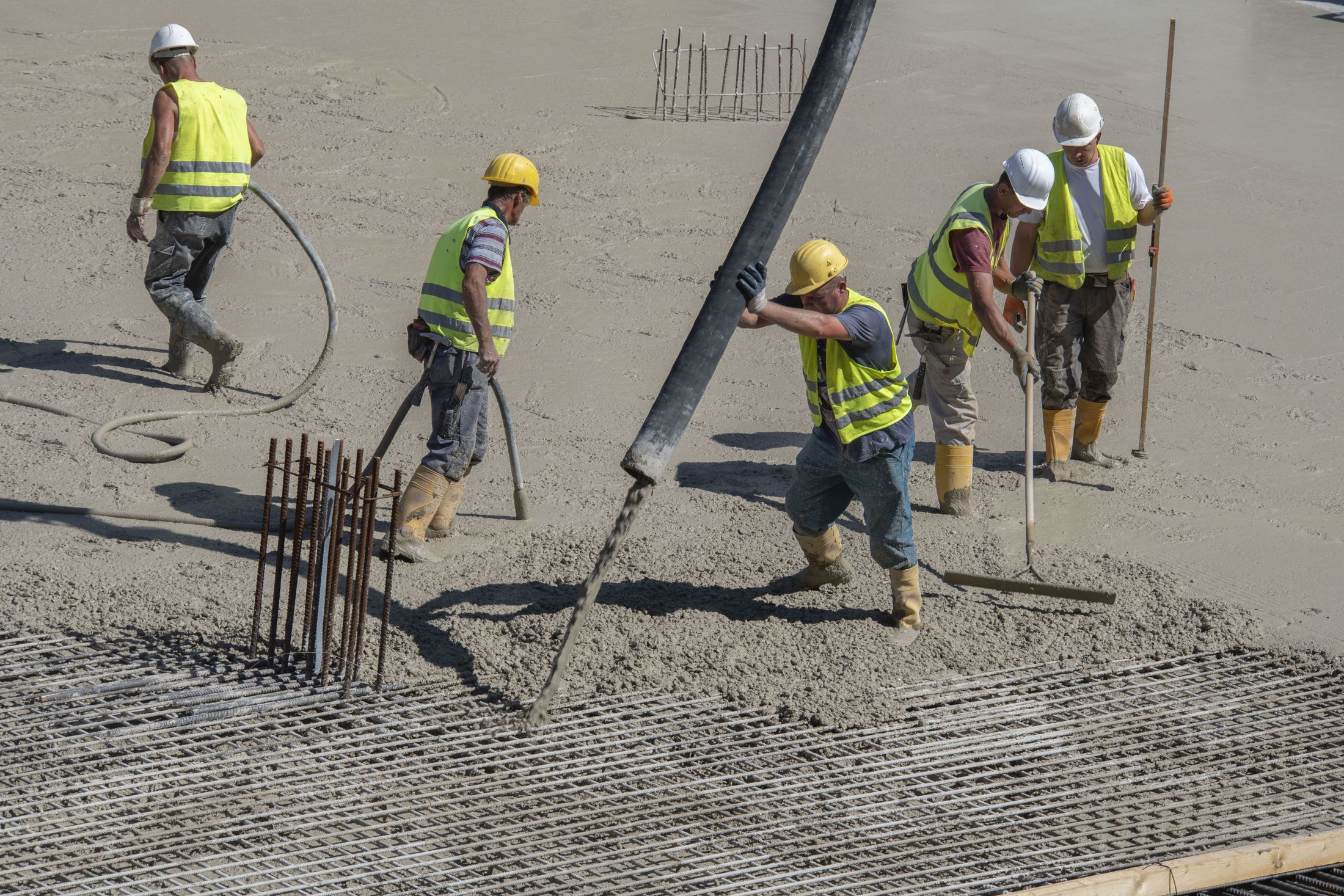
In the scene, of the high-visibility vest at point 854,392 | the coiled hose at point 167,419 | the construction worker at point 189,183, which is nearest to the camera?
the high-visibility vest at point 854,392

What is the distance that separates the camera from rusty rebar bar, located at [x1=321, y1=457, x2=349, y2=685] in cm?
495

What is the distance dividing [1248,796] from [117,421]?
5576 mm

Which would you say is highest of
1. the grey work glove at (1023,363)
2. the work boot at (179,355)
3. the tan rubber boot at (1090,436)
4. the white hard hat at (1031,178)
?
the white hard hat at (1031,178)

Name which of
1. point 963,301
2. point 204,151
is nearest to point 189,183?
point 204,151

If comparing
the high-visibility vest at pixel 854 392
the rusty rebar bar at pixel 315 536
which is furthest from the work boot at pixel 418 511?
the high-visibility vest at pixel 854 392

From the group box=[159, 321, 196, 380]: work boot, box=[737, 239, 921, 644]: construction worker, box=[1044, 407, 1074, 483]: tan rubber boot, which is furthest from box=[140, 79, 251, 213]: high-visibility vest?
box=[1044, 407, 1074, 483]: tan rubber boot

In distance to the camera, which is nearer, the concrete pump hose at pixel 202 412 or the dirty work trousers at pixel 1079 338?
the concrete pump hose at pixel 202 412

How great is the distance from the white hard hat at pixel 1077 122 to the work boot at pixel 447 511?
3313 millimetres

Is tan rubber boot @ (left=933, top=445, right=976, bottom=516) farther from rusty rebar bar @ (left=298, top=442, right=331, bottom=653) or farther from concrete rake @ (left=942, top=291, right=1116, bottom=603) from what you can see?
rusty rebar bar @ (left=298, top=442, right=331, bottom=653)

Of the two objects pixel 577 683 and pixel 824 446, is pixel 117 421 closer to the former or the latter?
pixel 577 683

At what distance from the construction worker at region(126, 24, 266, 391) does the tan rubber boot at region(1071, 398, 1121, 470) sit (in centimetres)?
467

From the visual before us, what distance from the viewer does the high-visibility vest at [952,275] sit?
6.27 metres

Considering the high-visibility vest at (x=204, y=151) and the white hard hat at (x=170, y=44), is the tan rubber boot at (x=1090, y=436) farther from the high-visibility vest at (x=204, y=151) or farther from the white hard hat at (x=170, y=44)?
the white hard hat at (x=170, y=44)

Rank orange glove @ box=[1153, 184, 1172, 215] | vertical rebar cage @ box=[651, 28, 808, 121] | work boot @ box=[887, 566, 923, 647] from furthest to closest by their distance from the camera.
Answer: vertical rebar cage @ box=[651, 28, 808, 121], orange glove @ box=[1153, 184, 1172, 215], work boot @ box=[887, 566, 923, 647]
